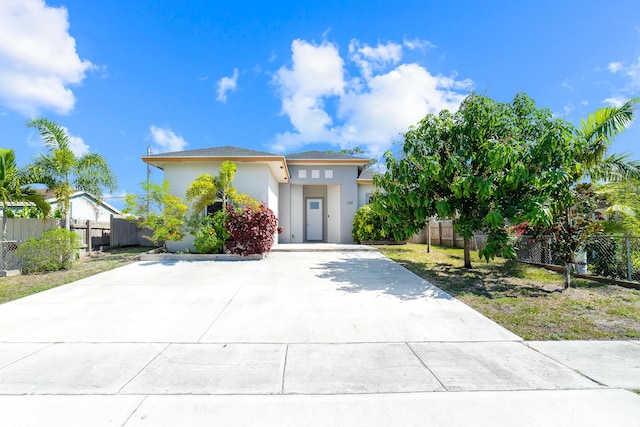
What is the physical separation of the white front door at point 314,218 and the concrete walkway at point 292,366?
1085 cm

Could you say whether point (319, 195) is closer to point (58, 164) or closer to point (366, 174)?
point (366, 174)

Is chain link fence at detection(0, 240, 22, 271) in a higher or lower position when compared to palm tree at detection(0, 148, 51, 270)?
lower

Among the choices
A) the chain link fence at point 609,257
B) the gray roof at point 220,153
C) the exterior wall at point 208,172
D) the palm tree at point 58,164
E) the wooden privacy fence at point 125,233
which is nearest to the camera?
the chain link fence at point 609,257

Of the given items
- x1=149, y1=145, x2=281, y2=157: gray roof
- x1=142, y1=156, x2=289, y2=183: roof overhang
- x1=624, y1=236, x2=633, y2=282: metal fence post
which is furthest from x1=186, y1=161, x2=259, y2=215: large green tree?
x1=624, y1=236, x2=633, y2=282: metal fence post

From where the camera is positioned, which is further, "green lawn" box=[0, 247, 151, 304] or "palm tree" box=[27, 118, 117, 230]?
"palm tree" box=[27, 118, 117, 230]

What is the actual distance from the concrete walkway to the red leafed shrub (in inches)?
170

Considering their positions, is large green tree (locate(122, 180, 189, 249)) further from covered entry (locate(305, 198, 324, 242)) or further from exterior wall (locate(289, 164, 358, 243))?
covered entry (locate(305, 198, 324, 242))

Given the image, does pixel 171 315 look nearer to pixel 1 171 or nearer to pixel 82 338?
pixel 82 338

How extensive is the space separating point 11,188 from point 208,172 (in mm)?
5485

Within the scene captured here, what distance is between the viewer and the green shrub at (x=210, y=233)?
9.66 metres

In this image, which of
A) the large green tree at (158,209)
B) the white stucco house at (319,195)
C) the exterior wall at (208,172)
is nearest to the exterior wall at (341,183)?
the white stucco house at (319,195)

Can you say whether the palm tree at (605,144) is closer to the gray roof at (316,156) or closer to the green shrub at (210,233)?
the gray roof at (316,156)

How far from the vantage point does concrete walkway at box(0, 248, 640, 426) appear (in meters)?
2.19

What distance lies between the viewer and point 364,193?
53.0ft
